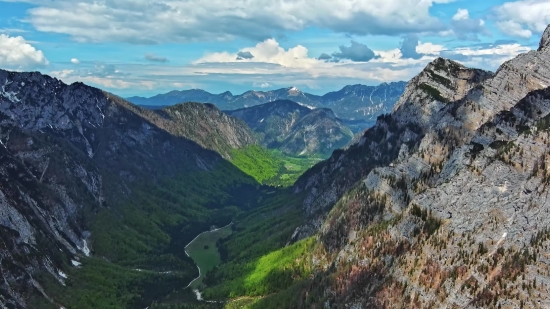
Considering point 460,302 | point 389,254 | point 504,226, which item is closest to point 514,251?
point 504,226

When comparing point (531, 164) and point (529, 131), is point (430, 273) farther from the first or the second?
point (529, 131)

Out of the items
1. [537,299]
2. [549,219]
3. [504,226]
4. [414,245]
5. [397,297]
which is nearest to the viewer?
[537,299]

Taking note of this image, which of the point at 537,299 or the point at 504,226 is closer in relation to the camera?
the point at 537,299

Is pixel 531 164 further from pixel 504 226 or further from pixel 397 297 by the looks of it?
pixel 397 297

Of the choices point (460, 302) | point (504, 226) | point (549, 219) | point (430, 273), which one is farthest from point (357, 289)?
point (549, 219)

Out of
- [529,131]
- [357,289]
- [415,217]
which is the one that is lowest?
[357,289]

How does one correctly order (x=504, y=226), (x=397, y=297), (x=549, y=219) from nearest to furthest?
(x=549, y=219) → (x=504, y=226) → (x=397, y=297)

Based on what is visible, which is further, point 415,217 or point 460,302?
point 415,217

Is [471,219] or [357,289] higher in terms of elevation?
[471,219]

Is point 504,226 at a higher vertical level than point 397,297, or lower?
higher
